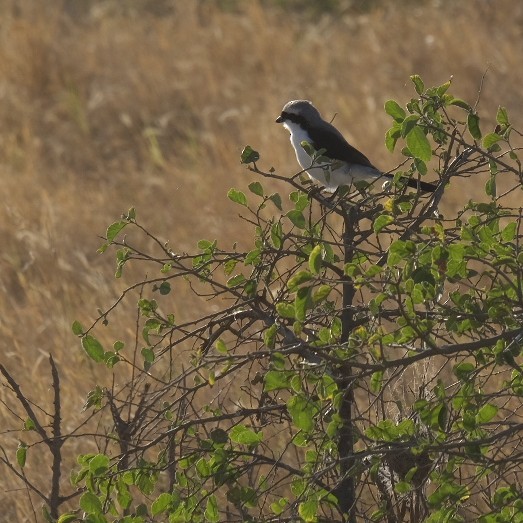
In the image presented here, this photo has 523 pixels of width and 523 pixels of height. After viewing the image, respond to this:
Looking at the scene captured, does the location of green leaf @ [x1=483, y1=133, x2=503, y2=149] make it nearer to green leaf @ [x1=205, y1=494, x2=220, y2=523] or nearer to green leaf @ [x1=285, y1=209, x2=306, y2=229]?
green leaf @ [x1=285, y1=209, x2=306, y2=229]

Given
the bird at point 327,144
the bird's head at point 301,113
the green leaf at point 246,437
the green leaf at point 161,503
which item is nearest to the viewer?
the green leaf at point 246,437

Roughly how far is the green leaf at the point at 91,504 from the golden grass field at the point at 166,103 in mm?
2596

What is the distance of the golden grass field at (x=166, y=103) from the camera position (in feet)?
24.5

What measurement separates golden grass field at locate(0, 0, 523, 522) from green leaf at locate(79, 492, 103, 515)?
2.60 m

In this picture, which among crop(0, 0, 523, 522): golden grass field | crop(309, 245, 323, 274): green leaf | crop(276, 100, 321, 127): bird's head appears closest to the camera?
crop(309, 245, 323, 274): green leaf

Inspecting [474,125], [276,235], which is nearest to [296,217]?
[276,235]

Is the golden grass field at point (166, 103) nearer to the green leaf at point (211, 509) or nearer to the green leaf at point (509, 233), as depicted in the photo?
the green leaf at point (211, 509)

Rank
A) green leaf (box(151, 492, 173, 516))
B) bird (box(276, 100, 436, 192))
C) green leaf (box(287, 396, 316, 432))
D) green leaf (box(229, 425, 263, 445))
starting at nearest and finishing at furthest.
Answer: green leaf (box(287, 396, 316, 432)), green leaf (box(229, 425, 263, 445)), green leaf (box(151, 492, 173, 516)), bird (box(276, 100, 436, 192))

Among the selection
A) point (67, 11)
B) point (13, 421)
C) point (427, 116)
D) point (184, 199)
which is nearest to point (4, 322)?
point (13, 421)

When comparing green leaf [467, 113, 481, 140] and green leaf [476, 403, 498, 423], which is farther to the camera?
green leaf [467, 113, 481, 140]

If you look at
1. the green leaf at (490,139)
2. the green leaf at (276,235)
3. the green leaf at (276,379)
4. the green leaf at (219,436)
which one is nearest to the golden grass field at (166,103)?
the green leaf at (219,436)

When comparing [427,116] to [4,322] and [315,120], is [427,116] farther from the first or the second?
[4,322]

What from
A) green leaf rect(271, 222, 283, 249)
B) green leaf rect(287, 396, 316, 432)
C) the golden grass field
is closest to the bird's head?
the golden grass field

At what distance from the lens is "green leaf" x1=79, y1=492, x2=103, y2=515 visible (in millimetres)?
3016
